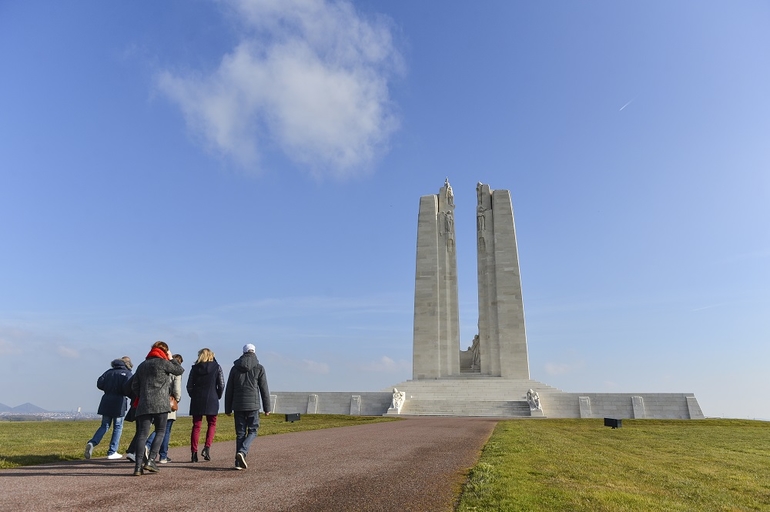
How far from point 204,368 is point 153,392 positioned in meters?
1.05

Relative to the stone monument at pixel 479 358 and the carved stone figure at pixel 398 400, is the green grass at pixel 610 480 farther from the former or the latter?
the carved stone figure at pixel 398 400

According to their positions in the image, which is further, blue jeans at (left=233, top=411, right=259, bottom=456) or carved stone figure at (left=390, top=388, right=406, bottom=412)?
carved stone figure at (left=390, top=388, right=406, bottom=412)

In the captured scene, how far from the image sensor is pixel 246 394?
7.61 meters

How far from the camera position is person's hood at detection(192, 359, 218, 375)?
26.6 ft

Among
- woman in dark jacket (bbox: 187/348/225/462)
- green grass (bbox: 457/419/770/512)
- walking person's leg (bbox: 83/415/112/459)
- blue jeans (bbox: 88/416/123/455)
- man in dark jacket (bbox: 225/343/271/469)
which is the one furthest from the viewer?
blue jeans (bbox: 88/416/123/455)

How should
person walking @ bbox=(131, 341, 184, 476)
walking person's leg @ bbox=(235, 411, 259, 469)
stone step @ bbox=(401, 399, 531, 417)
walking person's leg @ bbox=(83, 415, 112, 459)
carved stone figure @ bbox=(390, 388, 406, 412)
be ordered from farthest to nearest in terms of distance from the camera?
carved stone figure @ bbox=(390, 388, 406, 412)
stone step @ bbox=(401, 399, 531, 417)
walking person's leg @ bbox=(83, 415, 112, 459)
walking person's leg @ bbox=(235, 411, 259, 469)
person walking @ bbox=(131, 341, 184, 476)

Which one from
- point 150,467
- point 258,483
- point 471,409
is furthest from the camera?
point 471,409

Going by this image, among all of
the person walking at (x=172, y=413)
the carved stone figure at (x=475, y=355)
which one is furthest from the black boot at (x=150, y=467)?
the carved stone figure at (x=475, y=355)

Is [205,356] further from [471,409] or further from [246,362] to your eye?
[471,409]

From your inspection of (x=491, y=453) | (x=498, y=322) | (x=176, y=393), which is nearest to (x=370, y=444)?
(x=491, y=453)

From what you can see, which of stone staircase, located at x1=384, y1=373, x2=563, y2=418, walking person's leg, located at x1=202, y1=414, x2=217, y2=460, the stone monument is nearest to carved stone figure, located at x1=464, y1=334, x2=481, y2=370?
the stone monument

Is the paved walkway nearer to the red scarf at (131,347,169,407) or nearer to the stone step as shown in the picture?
the red scarf at (131,347,169,407)

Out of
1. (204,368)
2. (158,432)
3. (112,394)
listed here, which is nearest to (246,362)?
(204,368)

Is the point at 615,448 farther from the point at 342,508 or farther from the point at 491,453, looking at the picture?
the point at 342,508
